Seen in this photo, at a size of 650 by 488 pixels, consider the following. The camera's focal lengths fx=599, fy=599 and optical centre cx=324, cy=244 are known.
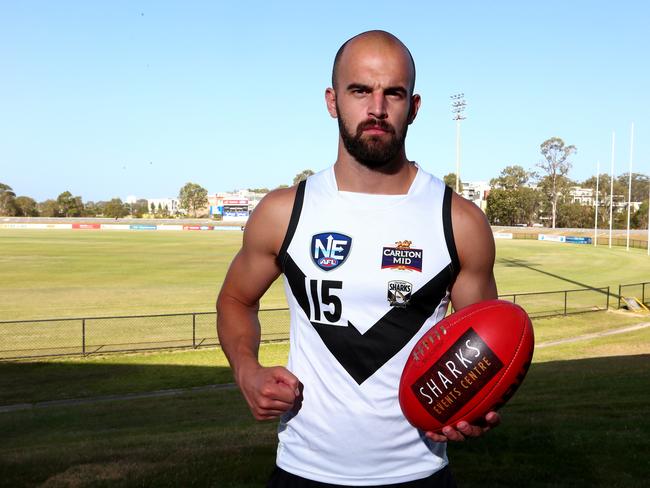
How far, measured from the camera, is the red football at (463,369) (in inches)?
100

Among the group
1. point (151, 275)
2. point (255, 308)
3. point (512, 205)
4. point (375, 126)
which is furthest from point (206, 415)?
point (512, 205)

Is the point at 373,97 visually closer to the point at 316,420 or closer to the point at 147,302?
the point at 316,420

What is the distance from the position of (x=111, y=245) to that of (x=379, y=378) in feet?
222

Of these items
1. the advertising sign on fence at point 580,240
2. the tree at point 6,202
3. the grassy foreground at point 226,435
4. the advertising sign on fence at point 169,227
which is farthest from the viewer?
the tree at point 6,202

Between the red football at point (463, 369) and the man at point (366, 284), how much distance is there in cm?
7

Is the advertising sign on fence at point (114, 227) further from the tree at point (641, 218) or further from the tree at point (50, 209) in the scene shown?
the tree at point (641, 218)

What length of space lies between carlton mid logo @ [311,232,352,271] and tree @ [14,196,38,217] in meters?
164

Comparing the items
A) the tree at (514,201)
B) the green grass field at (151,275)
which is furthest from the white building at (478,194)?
the green grass field at (151,275)

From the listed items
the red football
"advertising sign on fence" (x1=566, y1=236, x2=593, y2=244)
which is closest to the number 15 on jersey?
the red football

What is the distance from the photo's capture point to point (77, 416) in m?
11.7

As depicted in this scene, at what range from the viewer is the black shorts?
257 centimetres

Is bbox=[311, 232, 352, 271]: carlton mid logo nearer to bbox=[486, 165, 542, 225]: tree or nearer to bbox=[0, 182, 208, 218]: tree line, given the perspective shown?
bbox=[486, 165, 542, 225]: tree

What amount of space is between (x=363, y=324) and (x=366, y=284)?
0.17m

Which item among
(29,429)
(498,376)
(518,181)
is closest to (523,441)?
(498,376)
